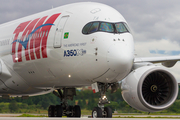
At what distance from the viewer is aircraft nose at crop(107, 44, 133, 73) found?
8.78 meters

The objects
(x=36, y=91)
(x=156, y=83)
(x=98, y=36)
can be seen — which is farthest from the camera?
(x=36, y=91)

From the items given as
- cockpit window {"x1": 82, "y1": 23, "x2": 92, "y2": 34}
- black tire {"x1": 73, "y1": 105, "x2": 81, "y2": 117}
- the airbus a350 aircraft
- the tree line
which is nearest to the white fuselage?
the airbus a350 aircraft

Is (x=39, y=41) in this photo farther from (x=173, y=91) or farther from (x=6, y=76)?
(x=173, y=91)

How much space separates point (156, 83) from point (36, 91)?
14.9ft

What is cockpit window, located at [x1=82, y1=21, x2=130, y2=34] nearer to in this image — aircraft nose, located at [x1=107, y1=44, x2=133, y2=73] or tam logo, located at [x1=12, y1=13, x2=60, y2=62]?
aircraft nose, located at [x1=107, y1=44, x2=133, y2=73]

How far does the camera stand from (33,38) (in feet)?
35.7

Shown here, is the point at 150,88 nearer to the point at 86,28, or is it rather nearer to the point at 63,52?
the point at 86,28

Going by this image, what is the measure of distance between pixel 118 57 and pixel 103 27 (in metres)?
1.06

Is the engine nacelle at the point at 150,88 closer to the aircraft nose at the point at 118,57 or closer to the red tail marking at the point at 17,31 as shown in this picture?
the aircraft nose at the point at 118,57

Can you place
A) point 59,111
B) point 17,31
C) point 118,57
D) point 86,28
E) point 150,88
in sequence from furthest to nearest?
point 59,111 < point 17,31 < point 150,88 < point 86,28 < point 118,57

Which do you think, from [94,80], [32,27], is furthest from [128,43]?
[32,27]

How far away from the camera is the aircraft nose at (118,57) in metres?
8.78

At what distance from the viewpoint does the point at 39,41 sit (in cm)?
1055

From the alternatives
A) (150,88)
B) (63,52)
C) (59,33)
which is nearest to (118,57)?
(63,52)
